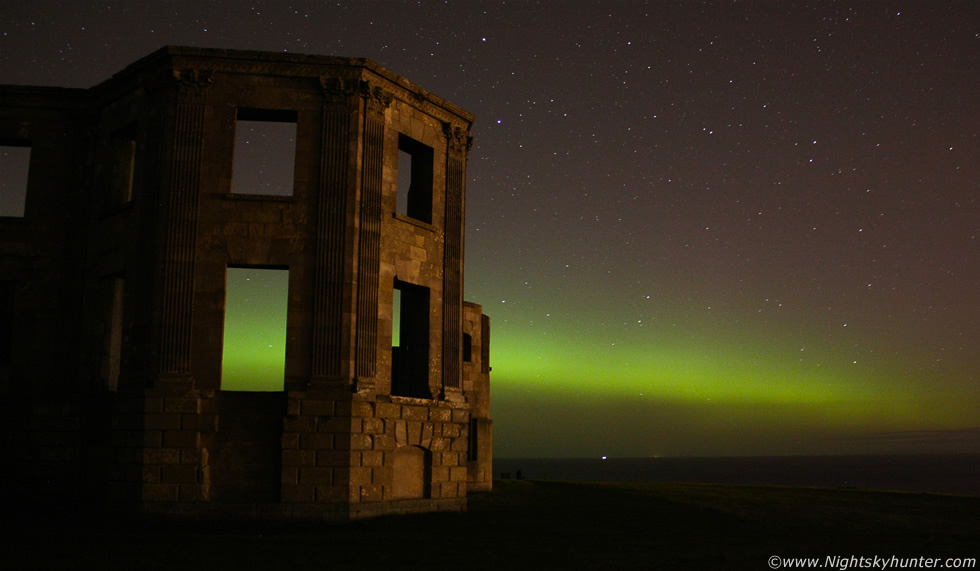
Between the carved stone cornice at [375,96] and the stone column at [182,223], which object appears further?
the carved stone cornice at [375,96]

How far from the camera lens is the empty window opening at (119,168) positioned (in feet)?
73.2

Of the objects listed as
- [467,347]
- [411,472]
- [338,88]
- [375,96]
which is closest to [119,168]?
[338,88]

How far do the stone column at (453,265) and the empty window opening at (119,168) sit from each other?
307 inches

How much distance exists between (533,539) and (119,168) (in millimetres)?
13901

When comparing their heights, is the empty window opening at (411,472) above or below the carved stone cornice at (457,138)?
below

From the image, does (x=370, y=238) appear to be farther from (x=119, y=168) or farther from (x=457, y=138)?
(x=119, y=168)

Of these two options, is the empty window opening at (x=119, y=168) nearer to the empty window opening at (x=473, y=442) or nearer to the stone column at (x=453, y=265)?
the stone column at (x=453, y=265)

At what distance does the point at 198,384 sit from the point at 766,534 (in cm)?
1186

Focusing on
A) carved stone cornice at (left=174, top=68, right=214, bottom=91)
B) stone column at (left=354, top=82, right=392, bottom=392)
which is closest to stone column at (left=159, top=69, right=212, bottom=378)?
carved stone cornice at (left=174, top=68, right=214, bottom=91)

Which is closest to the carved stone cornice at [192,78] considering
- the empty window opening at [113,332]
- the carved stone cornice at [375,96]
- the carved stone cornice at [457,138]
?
the carved stone cornice at [375,96]

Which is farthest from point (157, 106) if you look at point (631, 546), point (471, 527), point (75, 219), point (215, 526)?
point (631, 546)

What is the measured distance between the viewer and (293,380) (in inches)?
765

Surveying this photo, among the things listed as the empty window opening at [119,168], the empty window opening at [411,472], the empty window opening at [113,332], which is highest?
the empty window opening at [119,168]

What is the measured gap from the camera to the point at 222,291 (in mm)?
19578
